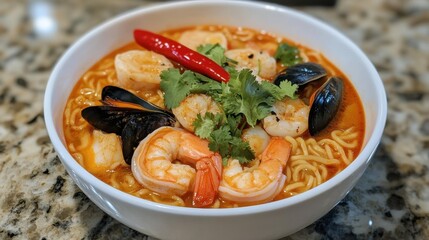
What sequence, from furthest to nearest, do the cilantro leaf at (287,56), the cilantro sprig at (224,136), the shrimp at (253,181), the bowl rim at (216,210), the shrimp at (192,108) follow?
the cilantro leaf at (287,56)
the shrimp at (192,108)
the cilantro sprig at (224,136)
the shrimp at (253,181)
the bowl rim at (216,210)

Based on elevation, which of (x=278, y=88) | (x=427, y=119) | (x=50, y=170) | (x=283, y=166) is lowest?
(x=427, y=119)

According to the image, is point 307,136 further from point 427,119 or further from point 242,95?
point 427,119

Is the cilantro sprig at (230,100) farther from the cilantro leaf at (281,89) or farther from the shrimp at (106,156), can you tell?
the shrimp at (106,156)

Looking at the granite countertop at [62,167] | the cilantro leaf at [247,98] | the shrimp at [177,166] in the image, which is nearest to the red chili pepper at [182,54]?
the cilantro leaf at [247,98]

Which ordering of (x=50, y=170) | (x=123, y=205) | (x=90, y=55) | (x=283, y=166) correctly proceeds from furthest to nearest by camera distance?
(x=90, y=55)
(x=50, y=170)
(x=283, y=166)
(x=123, y=205)

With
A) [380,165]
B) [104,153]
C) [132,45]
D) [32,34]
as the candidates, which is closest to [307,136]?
[380,165]

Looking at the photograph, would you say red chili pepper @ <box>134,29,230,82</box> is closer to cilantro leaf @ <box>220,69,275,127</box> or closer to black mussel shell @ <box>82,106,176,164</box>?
cilantro leaf @ <box>220,69,275,127</box>

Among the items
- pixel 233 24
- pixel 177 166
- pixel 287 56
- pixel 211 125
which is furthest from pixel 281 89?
pixel 233 24

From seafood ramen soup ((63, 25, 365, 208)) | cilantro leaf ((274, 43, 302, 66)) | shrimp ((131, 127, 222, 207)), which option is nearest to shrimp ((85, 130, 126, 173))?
seafood ramen soup ((63, 25, 365, 208))
